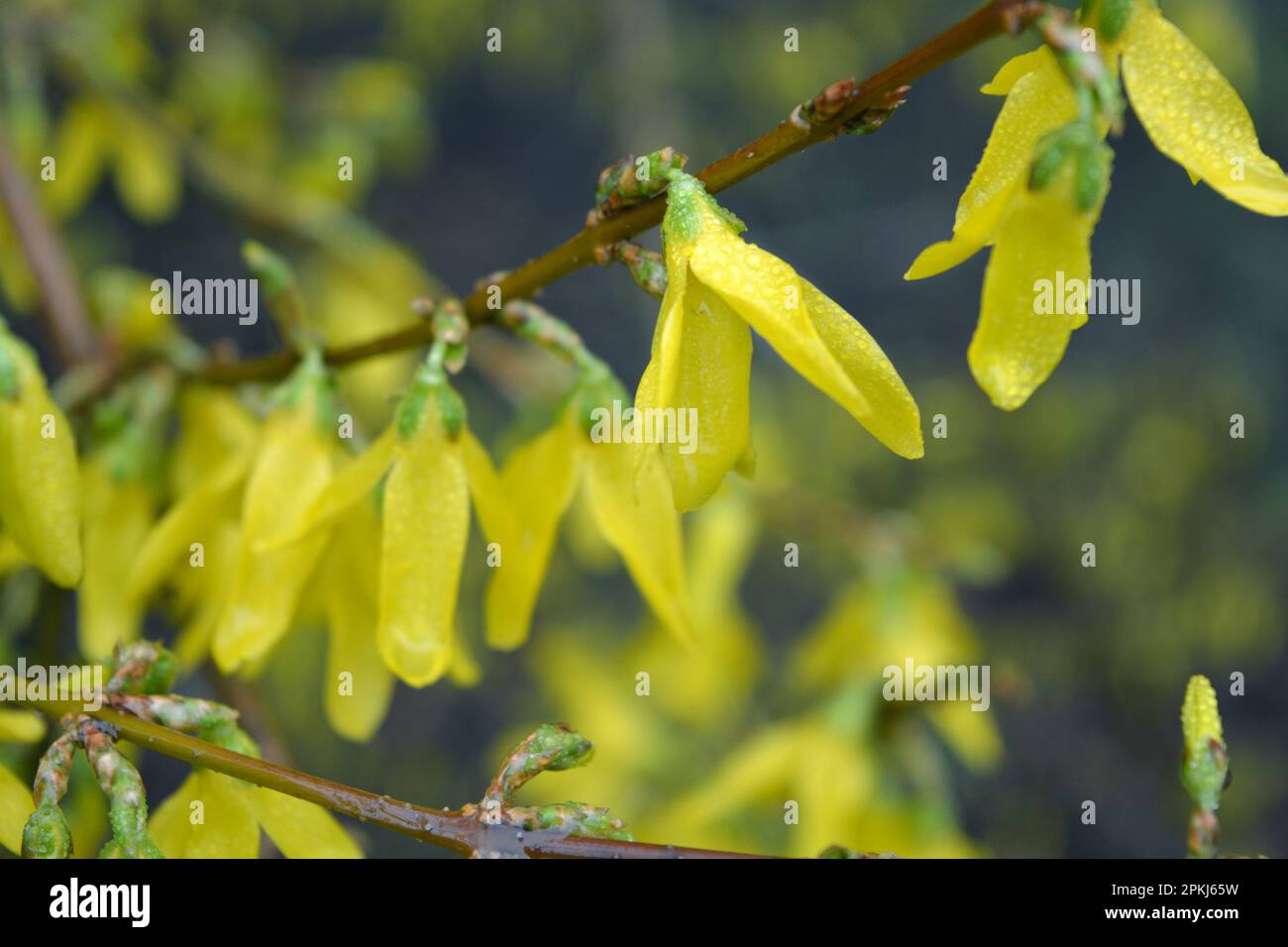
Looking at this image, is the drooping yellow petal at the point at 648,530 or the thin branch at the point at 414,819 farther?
the drooping yellow petal at the point at 648,530

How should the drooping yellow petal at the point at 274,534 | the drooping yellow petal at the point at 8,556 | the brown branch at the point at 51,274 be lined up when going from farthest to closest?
1. the brown branch at the point at 51,274
2. the drooping yellow petal at the point at 8,556
3. the drooping yellow petal at the point at 274,534

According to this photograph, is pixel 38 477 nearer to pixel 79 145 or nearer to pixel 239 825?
pixel 239 825

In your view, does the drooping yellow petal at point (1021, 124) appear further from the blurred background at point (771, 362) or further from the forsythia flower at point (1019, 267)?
the blurred background at point (771, 362)

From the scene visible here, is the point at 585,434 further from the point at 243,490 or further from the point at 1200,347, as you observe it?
the point at 1200,347

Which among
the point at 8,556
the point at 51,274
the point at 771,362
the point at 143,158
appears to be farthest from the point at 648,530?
the point at 771,362

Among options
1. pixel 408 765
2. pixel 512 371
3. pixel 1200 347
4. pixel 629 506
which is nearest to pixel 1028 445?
pixel 1200 347

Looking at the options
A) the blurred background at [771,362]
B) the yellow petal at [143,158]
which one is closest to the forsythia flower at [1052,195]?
the blurred background at [771,362]
